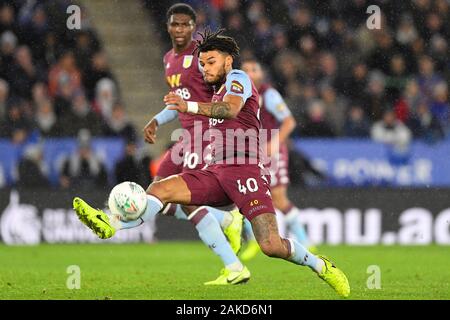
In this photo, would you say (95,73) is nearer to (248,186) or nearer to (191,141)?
(191,141)

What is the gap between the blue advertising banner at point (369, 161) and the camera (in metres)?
15.7

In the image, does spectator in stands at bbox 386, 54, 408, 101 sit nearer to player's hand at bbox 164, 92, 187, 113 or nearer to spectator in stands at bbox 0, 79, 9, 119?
spectator in stands at bbox 0, 79, 9, 119

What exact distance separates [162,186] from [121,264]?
3748mm

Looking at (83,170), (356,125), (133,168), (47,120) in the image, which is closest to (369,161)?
(356,125)

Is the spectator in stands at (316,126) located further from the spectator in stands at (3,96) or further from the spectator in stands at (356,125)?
the spectator in stands at (3,96)

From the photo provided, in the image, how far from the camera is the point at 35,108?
16203mm

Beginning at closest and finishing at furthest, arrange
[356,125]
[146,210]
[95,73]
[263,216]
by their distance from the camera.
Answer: [146,210] → [263,216] → [356,125] → [95,73]

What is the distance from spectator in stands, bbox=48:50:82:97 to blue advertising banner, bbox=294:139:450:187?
3760mm

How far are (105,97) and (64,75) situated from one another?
74 centimetres

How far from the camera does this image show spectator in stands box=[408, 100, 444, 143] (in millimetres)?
16031

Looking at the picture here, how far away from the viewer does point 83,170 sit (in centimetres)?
1530

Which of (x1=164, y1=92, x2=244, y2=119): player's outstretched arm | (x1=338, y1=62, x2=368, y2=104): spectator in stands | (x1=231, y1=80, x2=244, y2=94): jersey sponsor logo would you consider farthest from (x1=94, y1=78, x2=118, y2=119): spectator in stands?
(x1=164, y1=92, x2=244, y2=119): player's outstretched arm

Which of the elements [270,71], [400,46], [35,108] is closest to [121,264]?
[35,108]

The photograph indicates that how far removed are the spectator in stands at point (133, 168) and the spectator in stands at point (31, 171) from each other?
110 centimetres
